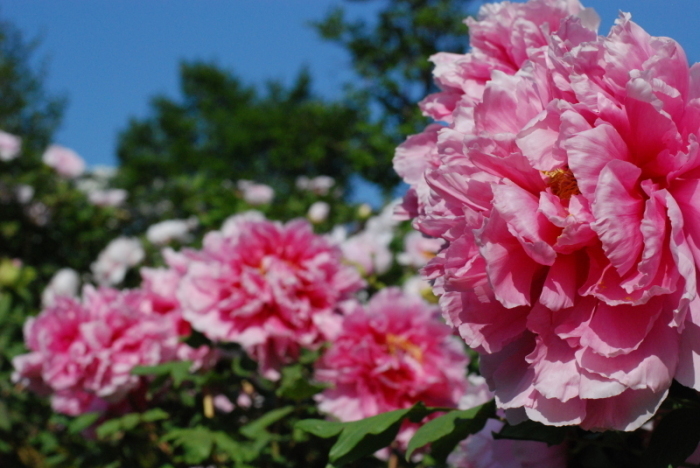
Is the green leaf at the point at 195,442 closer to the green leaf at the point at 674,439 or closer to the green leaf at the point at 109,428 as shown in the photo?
the green leaf at the point at 109,428

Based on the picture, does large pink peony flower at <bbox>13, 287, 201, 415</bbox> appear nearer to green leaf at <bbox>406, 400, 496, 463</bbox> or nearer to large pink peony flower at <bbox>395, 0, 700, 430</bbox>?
green leaf at <bbox>406, 400, 496, 463</bbox>

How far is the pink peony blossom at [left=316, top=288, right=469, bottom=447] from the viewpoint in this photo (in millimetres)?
1455

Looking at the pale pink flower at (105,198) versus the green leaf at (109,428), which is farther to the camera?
the pale pink flower at (105,198)

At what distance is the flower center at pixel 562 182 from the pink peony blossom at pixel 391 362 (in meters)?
0.84

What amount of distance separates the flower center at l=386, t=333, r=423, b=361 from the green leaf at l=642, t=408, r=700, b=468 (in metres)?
0.79

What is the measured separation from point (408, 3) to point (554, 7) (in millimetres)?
14844

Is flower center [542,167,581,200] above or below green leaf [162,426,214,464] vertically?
above

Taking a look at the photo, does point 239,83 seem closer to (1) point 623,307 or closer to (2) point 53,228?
(2) point 53,228

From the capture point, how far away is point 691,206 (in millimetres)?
624

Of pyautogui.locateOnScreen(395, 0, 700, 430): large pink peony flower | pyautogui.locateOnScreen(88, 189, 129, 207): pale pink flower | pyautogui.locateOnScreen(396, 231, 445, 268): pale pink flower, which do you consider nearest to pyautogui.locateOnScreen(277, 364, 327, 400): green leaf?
pyautogui.locateOnScreen(395, 0, 700, 430): large pink peony flower

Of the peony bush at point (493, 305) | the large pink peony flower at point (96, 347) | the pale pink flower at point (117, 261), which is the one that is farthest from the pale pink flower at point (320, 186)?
the peony bush at point (493, 305)

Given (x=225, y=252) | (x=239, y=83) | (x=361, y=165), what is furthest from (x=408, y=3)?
(x=239, y=83)

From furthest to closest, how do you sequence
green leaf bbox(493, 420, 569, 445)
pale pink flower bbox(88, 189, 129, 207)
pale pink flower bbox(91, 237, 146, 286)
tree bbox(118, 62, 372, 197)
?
tree bbox(118, 62, 372, 197) → pale pink flower bbox(88, 189, 129, 207) → pale pink flower bbox(91, 237, 146, 286) → green leaf bbox(493, 420, 569, 445)

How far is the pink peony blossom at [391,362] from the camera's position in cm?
146
